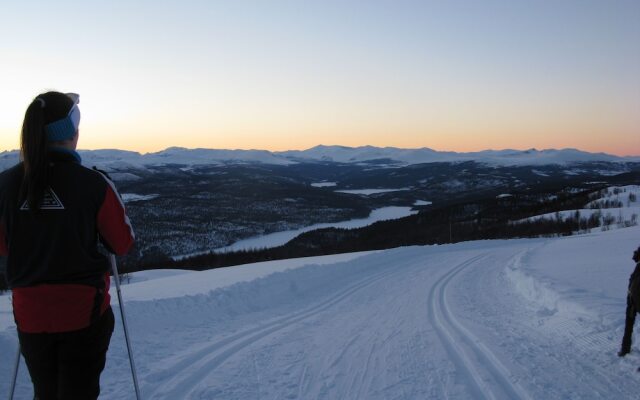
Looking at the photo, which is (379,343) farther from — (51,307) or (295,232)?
(295,232)

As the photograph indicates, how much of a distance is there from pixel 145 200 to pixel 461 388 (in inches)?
5855

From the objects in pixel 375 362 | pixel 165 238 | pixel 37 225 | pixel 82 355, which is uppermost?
pixel 37 225

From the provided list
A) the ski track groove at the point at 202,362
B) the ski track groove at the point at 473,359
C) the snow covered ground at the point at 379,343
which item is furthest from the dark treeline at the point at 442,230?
the ski track groove at the point at 473,359

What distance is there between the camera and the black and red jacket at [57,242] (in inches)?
95.1

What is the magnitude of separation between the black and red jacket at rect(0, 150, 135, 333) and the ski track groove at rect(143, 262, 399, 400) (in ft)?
8.86

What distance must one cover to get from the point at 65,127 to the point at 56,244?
66 cm

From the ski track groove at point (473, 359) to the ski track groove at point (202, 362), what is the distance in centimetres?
266

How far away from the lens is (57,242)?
7.94 ft

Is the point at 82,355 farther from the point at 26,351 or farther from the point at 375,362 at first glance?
the point at 375,362

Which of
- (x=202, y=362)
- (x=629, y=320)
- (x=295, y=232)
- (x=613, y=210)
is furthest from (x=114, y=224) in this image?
(x=295, y=232)

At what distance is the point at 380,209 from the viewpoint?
518 ft

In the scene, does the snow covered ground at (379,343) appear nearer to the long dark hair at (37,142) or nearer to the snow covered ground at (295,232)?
the long dark hair at (37,142)

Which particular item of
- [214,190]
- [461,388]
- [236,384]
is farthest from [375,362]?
[214,190]

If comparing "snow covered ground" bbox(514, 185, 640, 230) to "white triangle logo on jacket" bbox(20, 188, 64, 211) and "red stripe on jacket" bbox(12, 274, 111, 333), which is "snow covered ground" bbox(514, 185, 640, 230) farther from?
"white triangle logo on jacket" bbox(20, 188, 64, 211)
